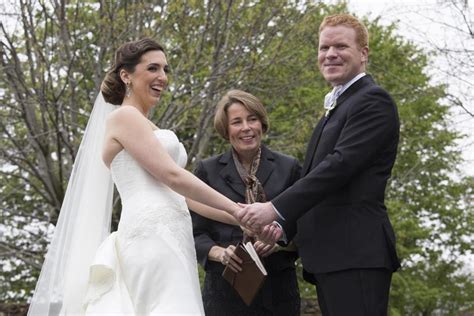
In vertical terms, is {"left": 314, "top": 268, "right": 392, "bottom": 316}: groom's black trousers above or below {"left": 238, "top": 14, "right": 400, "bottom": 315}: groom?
below

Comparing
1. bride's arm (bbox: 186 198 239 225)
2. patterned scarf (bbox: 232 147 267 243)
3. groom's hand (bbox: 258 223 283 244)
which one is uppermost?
patterned scarf (bbox: 232 147 267 243)

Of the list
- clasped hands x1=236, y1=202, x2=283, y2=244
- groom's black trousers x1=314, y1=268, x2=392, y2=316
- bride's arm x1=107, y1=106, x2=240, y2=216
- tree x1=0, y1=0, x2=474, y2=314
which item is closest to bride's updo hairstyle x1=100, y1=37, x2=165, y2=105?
bride's arm x1=107, y1=106, x2=240, y2=216

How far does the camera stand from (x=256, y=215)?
14.5 feet

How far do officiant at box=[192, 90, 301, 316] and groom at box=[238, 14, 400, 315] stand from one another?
1.56 ft

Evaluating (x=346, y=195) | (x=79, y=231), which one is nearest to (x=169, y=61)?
(x=79, y=231)

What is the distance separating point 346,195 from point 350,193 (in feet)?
0.08

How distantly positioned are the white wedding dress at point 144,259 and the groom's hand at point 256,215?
31 centimetres

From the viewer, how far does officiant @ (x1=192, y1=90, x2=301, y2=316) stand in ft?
15.8

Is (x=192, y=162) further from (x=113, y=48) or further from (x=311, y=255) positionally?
(x=311, y=255)

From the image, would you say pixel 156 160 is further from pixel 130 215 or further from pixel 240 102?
pixel 240 102

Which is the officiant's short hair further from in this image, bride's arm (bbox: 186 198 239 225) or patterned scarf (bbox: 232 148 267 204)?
bride's arm (bbox: 186 198 239 225)

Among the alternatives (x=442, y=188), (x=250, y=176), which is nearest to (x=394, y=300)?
(x=442, y=188)

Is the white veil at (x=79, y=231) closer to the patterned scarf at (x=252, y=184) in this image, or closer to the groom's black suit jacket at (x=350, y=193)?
the patterned scarf at (x=252, y=184)

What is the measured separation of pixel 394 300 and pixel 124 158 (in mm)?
19182
